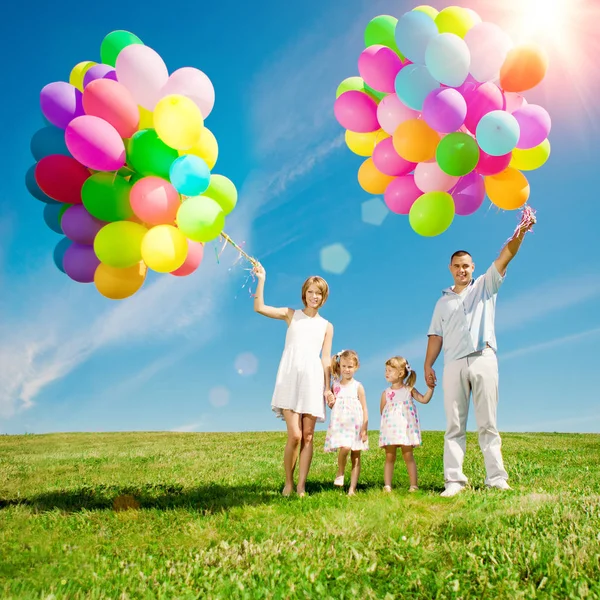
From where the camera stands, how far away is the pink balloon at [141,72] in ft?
18.7

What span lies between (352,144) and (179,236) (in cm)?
274

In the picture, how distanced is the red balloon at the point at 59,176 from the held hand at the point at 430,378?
179 inches

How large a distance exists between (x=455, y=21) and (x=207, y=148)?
3.02 m

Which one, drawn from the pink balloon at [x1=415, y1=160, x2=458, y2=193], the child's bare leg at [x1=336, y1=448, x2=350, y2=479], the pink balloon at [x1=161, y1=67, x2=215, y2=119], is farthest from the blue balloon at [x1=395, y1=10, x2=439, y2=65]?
the child's bare leg at [x1=336, y1=448, x2=350, y2=479]

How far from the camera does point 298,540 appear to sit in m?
4.35

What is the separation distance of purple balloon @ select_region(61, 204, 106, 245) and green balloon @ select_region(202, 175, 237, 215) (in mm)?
1219

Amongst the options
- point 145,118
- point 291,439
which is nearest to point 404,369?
point 291,439

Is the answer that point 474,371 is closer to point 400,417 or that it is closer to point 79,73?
point 400,417

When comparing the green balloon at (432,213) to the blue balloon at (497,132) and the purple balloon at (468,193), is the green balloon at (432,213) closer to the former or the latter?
the purple balloon at (468,193)

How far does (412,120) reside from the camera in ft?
20.0

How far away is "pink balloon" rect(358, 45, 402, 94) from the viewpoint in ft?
20.4

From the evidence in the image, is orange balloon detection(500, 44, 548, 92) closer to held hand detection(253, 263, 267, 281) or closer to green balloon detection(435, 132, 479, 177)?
green balloon detection(435, 132, 479, 177)

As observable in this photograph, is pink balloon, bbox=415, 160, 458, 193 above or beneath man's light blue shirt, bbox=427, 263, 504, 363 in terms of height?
above

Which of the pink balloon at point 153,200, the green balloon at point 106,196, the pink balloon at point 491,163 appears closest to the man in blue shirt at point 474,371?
the pink balloon at point 491,163
